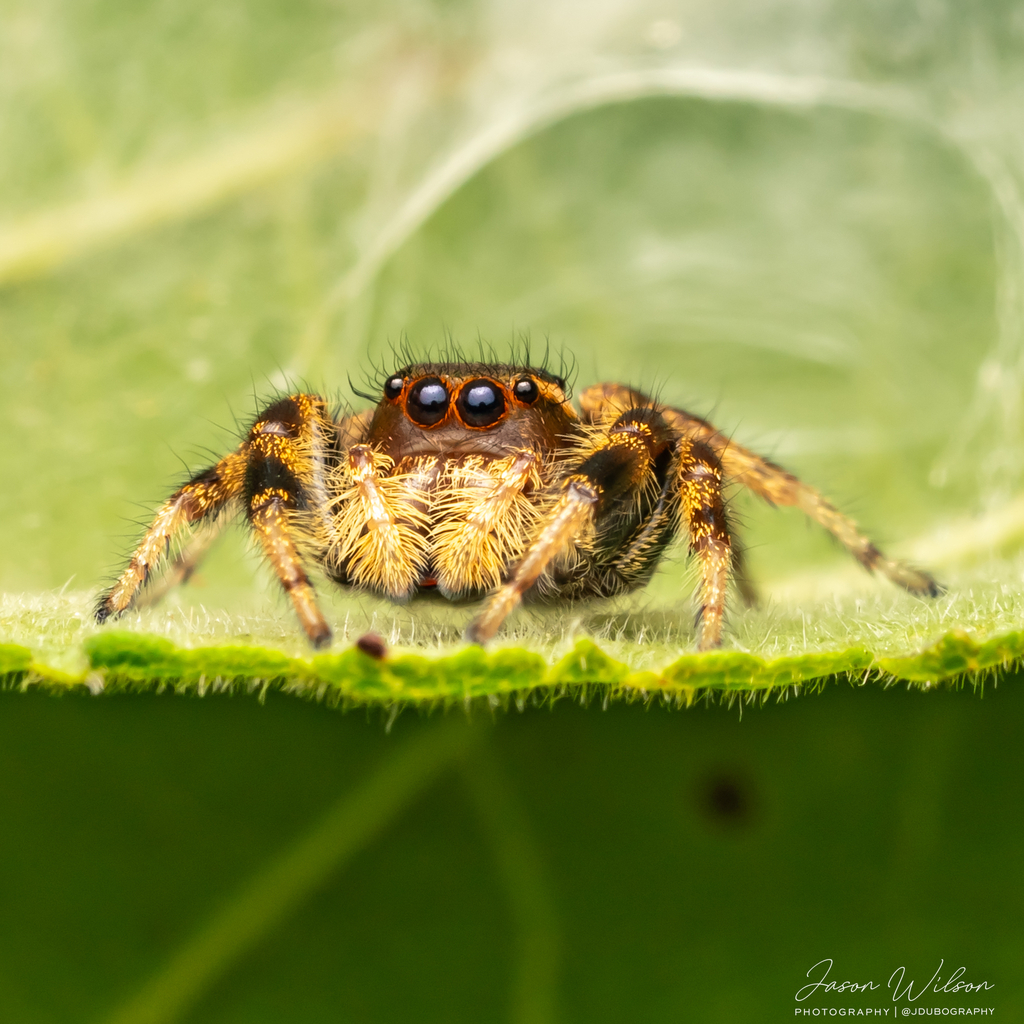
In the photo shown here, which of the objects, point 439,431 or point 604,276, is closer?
point 439,431

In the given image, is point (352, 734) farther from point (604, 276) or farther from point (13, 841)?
point (604, 276)

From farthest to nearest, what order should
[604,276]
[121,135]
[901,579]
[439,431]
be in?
[604,276] < [121,135] < [901,579] < [439,431]

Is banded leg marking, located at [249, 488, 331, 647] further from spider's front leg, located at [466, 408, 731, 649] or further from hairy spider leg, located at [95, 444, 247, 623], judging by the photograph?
spider's front leg, located at [466, 408, 731, 649]

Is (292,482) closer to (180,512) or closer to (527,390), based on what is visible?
(180,512)

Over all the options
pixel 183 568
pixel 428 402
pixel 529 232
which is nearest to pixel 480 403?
pixel 428 402

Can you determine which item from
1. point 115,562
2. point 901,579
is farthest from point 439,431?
point 115,562

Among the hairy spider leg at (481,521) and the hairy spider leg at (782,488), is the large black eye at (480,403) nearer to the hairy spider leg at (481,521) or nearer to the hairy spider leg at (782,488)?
the hairy spider leg at (481,521)
